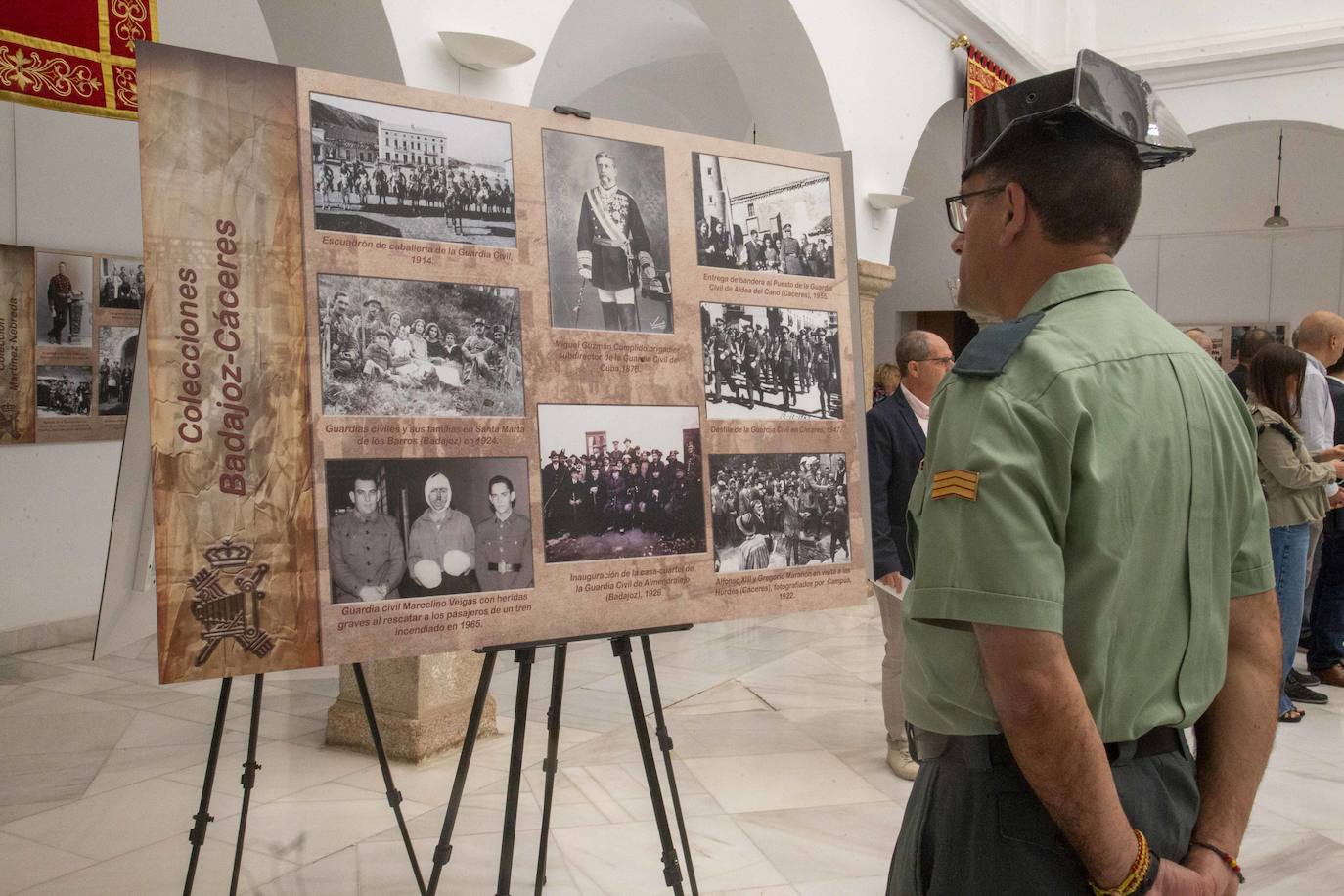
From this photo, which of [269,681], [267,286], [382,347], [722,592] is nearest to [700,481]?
[722,592]

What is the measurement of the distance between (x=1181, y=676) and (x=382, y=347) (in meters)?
1.37

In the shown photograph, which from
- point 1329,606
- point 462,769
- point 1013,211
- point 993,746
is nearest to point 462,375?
point 462,769

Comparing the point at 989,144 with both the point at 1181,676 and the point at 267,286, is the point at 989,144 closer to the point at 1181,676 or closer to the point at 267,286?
the point at 1181,676

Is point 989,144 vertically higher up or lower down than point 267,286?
higher up

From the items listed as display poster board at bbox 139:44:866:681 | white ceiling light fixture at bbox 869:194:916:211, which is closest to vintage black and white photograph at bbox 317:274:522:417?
display poster board at bbox 139:44:866:681

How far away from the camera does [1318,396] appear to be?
4977mm

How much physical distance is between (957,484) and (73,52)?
411cm

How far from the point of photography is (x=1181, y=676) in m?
1.27

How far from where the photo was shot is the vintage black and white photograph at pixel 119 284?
658cm

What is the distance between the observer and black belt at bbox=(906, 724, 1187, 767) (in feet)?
4.00

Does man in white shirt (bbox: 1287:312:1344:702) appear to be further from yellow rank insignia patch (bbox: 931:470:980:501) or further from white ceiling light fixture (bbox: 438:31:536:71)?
yellow rank insignia patch (bbox: 931:470:980:501)

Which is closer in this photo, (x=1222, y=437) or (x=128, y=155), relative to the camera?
(x=1222, y=437)

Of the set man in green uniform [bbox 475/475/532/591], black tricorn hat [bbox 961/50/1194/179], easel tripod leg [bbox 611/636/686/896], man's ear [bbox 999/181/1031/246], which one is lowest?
easel tripod leg [bbox 611/636/686/896]

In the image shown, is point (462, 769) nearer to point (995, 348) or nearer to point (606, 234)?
point (606, 234)
